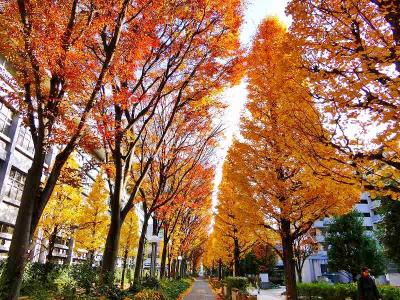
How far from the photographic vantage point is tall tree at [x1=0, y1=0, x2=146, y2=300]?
5074 mm

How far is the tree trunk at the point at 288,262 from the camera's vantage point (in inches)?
346

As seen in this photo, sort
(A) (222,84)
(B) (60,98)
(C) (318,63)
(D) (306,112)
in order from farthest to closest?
(A) (222,84), (B) (60,98), (D) (306,112), (C) (318,63)

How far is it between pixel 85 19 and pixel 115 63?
1099 mm

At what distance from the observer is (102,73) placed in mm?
5773

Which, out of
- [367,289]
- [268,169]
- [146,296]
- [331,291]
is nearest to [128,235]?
[331,291]

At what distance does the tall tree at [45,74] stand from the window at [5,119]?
16421mm

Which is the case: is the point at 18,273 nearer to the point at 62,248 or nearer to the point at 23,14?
the point at 23,14

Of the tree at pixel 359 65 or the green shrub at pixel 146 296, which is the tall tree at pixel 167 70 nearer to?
the green shrub at pixel 146 296

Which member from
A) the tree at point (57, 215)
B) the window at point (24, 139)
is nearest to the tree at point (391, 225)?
the tree at point (57, 215)

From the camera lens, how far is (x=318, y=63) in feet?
15.5

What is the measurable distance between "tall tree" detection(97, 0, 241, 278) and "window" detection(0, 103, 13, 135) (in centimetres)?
1538

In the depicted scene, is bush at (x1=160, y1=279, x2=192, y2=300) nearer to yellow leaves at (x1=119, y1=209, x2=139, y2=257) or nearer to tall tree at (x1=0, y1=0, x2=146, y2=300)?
tall tree at (x1=0, y1=0, x2=146, y2=300)

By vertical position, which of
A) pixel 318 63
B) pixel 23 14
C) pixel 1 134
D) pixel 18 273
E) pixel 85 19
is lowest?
pixel 18 273

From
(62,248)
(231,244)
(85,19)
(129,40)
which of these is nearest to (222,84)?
(129,40)
